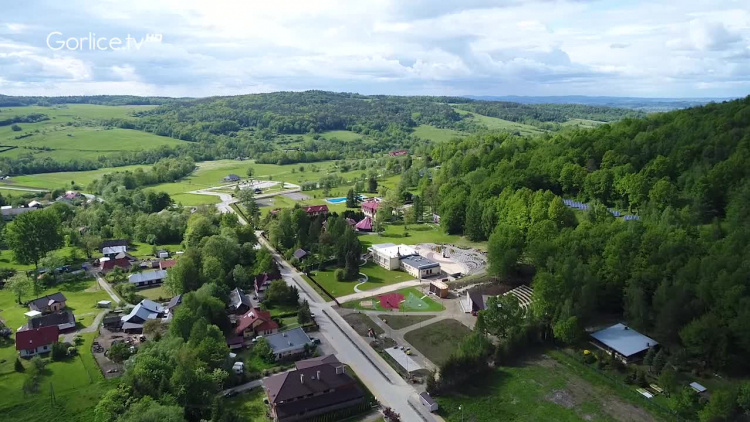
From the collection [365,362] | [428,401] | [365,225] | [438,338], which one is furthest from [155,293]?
[428,401]

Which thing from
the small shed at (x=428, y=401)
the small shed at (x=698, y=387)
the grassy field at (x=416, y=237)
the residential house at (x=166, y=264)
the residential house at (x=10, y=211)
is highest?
the residential house at (x=10, y=211)

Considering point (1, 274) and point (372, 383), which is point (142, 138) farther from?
point (372, 383)

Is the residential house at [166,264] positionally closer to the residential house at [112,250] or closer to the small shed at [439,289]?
the residential house at [112,250]

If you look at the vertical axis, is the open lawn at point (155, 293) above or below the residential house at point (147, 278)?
below

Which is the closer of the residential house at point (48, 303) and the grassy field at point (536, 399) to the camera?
the grassy field at point (536, 399)

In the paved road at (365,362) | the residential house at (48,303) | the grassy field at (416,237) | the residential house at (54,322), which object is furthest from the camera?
the grassy field at (416,237)

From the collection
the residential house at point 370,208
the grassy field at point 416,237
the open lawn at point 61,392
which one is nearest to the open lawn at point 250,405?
the open lawn at point 61,392

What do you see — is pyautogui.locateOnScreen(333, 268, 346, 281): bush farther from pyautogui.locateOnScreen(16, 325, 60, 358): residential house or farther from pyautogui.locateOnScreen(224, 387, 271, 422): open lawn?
pyautogui.locateOnScreen(16, 325, 60, 358): residential house

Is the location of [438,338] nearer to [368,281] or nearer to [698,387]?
[368,281]
